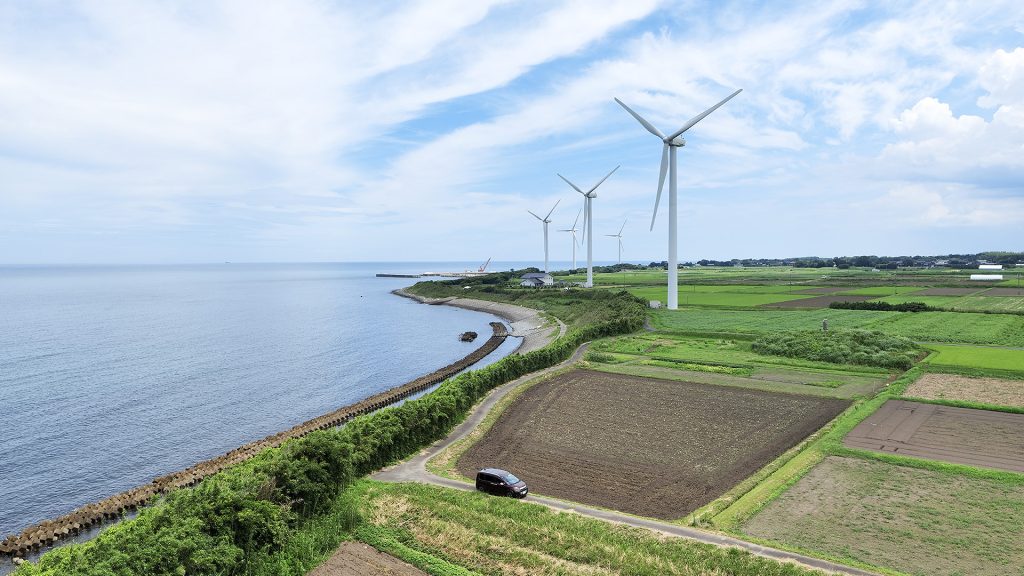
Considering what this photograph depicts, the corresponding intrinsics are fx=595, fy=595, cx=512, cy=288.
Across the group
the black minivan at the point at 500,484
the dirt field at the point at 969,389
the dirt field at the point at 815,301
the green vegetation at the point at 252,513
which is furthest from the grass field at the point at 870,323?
the green vegetation at the point at 252,513

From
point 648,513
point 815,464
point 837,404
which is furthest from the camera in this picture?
point 837,404

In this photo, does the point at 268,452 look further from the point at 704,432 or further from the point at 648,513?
the point at 704,432

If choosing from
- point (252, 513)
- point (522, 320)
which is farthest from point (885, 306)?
point (252, 513)

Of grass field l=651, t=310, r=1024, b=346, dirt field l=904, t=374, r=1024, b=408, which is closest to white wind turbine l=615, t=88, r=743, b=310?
grass field l=651, t=310, r=1024, b=346

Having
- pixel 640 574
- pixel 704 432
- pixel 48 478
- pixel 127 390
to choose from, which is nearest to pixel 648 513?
pixel 640 574

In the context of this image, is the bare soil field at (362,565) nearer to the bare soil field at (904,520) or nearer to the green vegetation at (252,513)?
the green vegetation at (252,513)

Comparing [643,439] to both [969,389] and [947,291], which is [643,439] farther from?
[947,291]
